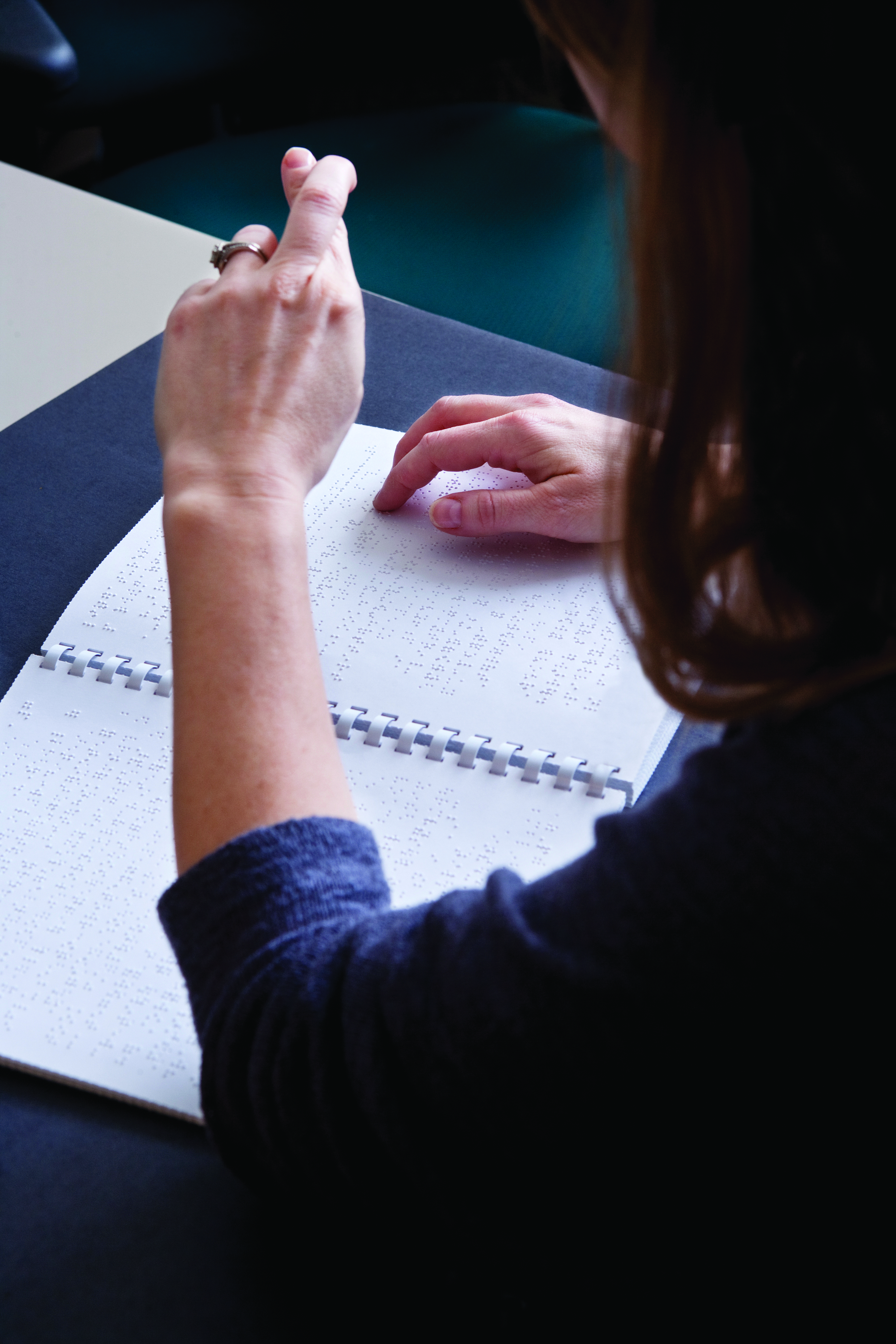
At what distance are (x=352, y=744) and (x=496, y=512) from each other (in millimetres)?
196

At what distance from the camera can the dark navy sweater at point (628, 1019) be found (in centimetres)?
33

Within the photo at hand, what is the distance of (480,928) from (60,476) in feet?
1.83

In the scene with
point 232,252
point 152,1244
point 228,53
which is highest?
point 228,53

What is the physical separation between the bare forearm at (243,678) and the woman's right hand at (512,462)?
20cm

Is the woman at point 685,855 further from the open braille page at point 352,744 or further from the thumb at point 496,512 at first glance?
the thumb at point 496,512

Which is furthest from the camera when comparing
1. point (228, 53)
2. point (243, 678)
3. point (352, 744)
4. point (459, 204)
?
point (228, 53)

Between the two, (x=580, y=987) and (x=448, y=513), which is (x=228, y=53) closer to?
(x=448, y=513)

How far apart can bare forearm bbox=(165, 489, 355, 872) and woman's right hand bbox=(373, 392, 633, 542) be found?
204mm

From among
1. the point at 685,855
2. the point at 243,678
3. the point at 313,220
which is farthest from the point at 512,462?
the point at 685,855

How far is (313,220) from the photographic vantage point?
2.17 ft

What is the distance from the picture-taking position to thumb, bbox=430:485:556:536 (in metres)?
0.72

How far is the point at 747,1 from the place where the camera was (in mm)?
315

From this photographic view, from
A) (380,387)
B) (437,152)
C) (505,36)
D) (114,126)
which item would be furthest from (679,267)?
(114,126)

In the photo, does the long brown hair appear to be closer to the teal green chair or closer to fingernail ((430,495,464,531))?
fingernail ((430,495,464,531))
